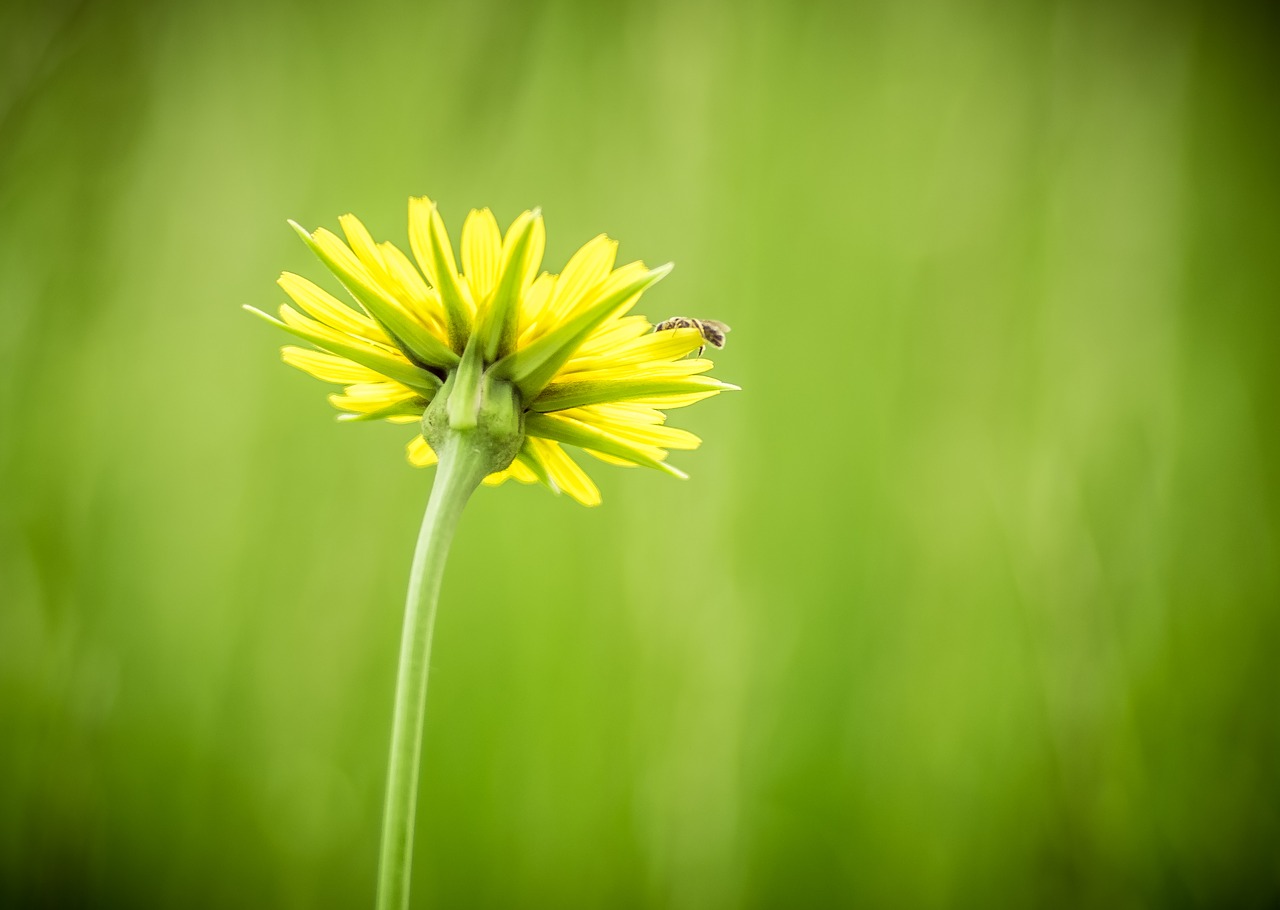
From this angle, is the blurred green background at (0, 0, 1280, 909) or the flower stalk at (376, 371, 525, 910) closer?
the flower stalk at (376, 371, 525, 910)

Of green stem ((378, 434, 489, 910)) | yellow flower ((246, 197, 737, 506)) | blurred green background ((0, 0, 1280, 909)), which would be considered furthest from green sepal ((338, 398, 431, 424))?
blurred green background ((0, 0, 1280, 909))

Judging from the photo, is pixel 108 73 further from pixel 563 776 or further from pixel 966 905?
pixel 966 905

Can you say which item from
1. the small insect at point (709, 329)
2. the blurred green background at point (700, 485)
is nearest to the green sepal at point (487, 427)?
the small insect at point (709, 329)

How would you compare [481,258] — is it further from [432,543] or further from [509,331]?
[432,543]

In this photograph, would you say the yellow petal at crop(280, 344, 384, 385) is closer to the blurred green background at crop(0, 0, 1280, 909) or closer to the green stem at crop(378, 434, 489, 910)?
the green stem at crop(378, 434, 489, 910)

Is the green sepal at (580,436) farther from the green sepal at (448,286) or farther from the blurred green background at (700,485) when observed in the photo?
the blurred green background at (700,485)

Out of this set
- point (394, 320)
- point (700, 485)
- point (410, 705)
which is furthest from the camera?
point (700, 485)

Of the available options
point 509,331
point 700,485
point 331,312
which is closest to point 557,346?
point 509,331

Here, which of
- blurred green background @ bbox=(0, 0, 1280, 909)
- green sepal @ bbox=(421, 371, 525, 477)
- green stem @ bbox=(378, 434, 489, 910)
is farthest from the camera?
blurred green background @ bbox=(0, 0, 1280, 909)
